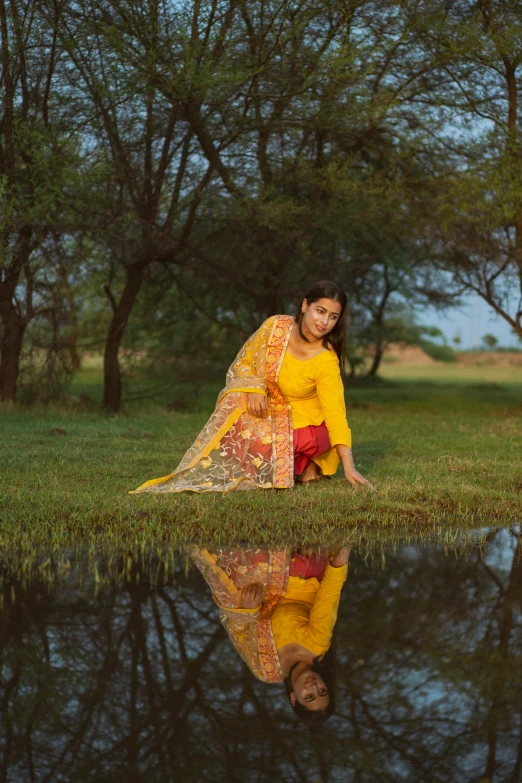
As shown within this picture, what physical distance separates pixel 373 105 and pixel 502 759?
10.1 metres

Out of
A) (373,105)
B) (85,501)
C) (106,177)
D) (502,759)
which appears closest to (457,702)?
(502,759)

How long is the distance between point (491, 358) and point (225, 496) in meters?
41.3

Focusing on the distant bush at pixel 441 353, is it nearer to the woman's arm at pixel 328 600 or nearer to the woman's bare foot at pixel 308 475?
the woman's bare foot at pixel 308 475

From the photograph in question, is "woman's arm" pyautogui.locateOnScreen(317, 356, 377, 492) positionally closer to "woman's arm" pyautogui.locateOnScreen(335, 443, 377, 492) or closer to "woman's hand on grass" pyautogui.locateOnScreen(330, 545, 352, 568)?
"woman's arm" pyautogui.locateOnScreen(335, 443, 377, 492)

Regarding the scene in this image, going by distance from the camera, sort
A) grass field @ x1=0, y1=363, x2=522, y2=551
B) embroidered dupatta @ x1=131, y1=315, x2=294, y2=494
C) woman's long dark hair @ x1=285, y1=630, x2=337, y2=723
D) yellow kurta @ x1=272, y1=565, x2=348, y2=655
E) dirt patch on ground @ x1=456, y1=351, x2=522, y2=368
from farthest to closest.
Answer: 1. dirt patch on ground @ x1=456, y1=351, x2=522, y2=368
2. embroidered dupatta @ x1=131, y1=315, x2=294, y2=494
3. grass field @ x1=0, y1=363, x2=522, y2=551
4. yellow kurta @ x1=272, y1=565, x2=348, y2=655
5. woman's long dark hair @ x1=285, y1=630, x2=337, y2=723

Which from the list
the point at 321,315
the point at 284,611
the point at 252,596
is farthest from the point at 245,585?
the point at 321,315

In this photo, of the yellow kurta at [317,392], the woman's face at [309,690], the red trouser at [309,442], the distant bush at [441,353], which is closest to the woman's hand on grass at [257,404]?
the yellow kurta at [317,392]

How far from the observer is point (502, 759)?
252cm

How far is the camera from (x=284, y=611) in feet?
12.5

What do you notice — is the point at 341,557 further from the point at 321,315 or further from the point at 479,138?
the point at 479,138

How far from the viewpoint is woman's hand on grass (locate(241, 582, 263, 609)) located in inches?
153

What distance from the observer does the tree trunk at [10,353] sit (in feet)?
38.2

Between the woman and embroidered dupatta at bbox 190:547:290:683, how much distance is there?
1429 mm

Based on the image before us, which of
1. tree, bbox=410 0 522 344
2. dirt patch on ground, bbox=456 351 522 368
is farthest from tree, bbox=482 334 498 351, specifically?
tree, bbox=410 0 522 344
